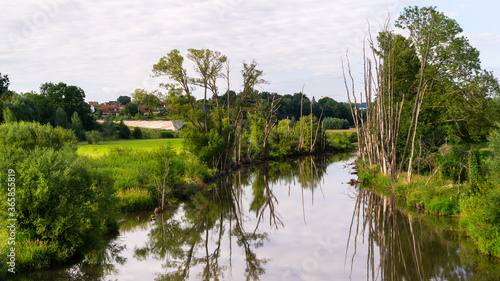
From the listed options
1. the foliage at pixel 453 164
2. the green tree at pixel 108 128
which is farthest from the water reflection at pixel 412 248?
the green tree at pixel 108 128

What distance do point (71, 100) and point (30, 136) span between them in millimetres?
44224

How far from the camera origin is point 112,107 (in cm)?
13462

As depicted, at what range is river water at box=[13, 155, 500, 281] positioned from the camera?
1198cm

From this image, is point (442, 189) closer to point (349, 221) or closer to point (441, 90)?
point (349, 221)

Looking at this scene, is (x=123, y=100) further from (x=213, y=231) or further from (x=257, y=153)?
(x=213, y=231)

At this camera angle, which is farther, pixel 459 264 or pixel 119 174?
pixel 119 174

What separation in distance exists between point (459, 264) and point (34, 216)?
1226 cm

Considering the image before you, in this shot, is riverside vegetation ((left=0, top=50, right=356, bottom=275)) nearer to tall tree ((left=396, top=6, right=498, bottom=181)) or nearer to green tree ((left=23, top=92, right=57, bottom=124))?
green tree ((left=23, top=92, right=57, bottom=124))

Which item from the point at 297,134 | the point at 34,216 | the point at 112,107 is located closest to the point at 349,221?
the point at 34,216

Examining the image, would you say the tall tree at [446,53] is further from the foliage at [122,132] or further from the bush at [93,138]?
the foliage at [122,132]

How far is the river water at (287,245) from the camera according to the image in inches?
472

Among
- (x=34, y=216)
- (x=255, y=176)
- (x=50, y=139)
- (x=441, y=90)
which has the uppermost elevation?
(x=441, y=90)

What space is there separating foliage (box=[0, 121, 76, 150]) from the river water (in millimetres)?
10128

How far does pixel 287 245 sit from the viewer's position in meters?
15.0
